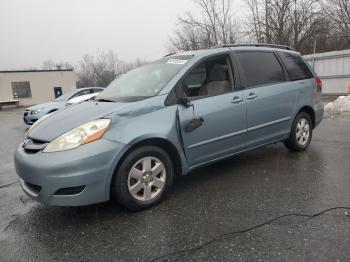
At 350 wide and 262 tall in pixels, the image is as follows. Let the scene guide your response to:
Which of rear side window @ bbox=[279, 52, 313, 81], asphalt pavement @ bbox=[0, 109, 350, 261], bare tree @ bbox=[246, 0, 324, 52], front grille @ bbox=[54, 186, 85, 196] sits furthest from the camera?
bare tree @ bbox=[246, 0, 324, 52]

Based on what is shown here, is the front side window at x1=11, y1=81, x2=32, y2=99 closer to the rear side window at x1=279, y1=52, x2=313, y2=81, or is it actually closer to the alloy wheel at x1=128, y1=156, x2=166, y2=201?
the rear side window at x1=279, y1=52, x2=313, y2=81

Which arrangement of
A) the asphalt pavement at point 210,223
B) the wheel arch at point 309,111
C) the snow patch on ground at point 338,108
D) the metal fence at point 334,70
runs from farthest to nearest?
the metal fence at point 334,70, the snow patch on ground at point 338,108, the wheel arch at point 309,111, the asphalt pavement at point 210,223

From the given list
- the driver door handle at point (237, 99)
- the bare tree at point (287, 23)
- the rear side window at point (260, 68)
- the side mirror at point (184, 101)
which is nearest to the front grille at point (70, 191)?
the side mirror at point (184, 101)

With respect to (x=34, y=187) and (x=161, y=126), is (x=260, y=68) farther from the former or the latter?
(x=34, y=187)

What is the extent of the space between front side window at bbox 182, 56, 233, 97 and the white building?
3240 centimetres

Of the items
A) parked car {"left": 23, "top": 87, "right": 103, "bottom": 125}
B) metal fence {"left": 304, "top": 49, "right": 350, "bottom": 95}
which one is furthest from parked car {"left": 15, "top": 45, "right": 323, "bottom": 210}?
metal fence {"left": 304, "top": 49, "right": 350, "bottom": 95}

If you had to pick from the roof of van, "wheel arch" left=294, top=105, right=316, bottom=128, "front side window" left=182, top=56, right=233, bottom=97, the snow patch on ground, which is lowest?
the snow patch on ground

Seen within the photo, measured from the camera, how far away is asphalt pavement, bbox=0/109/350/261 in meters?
2.76

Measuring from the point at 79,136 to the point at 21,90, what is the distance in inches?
1326

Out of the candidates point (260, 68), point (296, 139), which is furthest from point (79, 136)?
point (296, 139)

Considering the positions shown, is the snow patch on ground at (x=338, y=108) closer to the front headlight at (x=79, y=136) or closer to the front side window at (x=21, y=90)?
the front headlight at (x=79, y=136)

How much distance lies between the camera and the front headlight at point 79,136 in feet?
10.6

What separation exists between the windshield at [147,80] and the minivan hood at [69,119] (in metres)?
0.38

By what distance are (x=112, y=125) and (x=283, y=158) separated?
3086 millimetres
